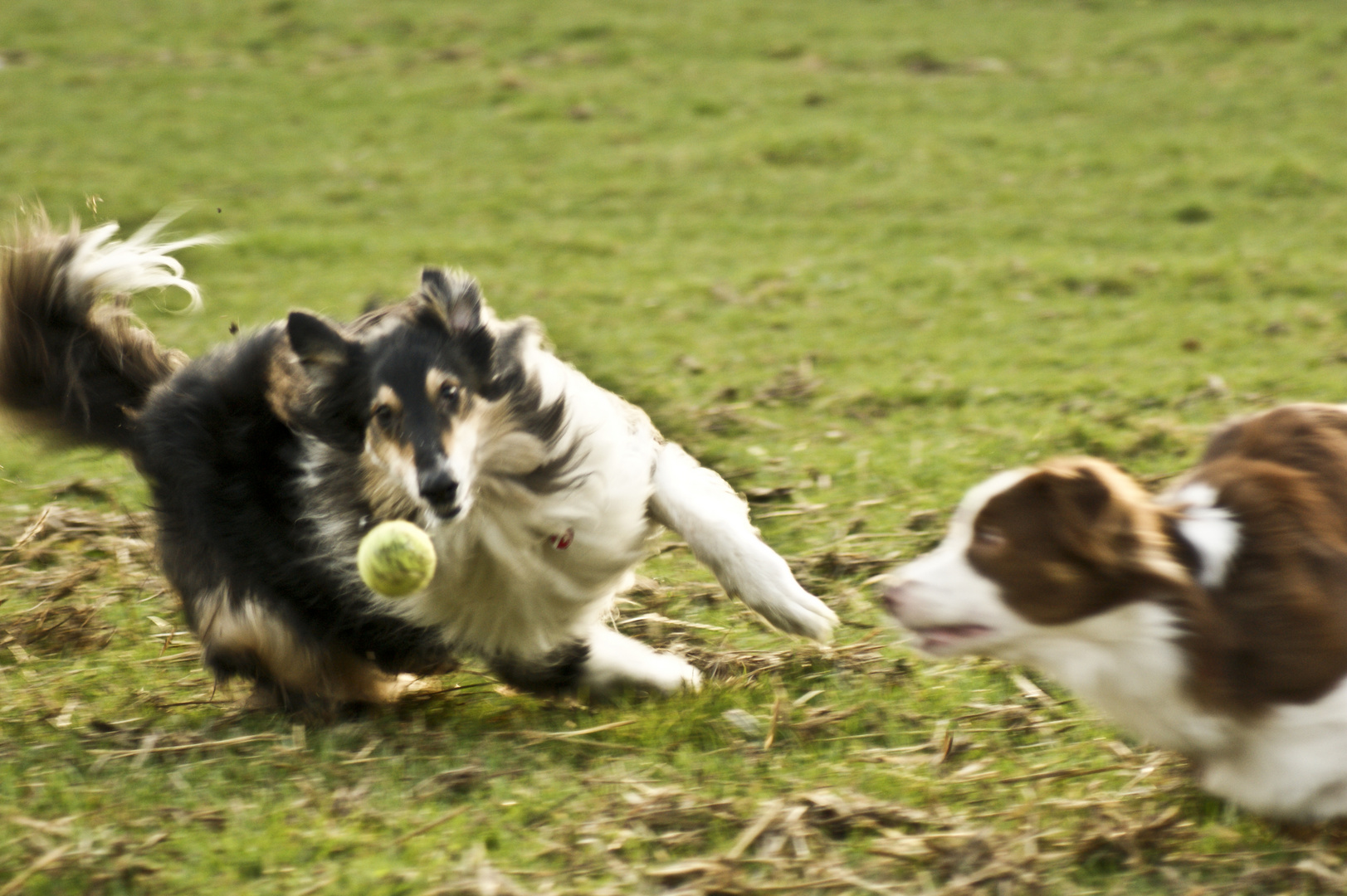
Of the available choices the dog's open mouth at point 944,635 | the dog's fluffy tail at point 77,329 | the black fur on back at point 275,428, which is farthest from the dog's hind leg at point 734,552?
the dog's fluffy tail at point 77,329

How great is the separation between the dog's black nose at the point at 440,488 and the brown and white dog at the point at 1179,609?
1181 millimetres

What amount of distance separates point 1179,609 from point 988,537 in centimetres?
45

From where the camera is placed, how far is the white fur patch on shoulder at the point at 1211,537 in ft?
10.3

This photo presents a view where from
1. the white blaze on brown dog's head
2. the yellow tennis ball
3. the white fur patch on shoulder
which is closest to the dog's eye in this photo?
the white blaze on brown dog's head

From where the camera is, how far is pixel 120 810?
3537 millimetres

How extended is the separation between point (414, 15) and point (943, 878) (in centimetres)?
1680

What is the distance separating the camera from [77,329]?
181 inches

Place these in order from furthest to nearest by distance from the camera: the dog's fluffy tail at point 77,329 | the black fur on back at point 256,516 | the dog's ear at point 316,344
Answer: the dog's fluffy tail at point 77,329 → the black fur on back at point 256,516 → the dog's ear at point 316,344

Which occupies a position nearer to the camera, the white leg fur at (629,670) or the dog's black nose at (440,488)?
the dog's black nose at (440,488)

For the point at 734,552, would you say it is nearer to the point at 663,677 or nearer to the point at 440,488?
the point at 663,677

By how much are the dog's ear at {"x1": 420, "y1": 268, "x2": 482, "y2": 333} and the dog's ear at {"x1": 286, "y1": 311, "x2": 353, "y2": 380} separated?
0.28 metres

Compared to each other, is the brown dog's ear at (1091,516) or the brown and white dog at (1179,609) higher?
the brown dog's ear at (1091,516)

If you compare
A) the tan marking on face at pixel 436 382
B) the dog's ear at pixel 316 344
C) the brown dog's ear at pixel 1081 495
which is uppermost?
the dog's ear at pixel 316 344

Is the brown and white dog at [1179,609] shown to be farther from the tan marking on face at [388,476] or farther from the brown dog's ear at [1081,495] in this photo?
the tan marking on face at [388,476]
